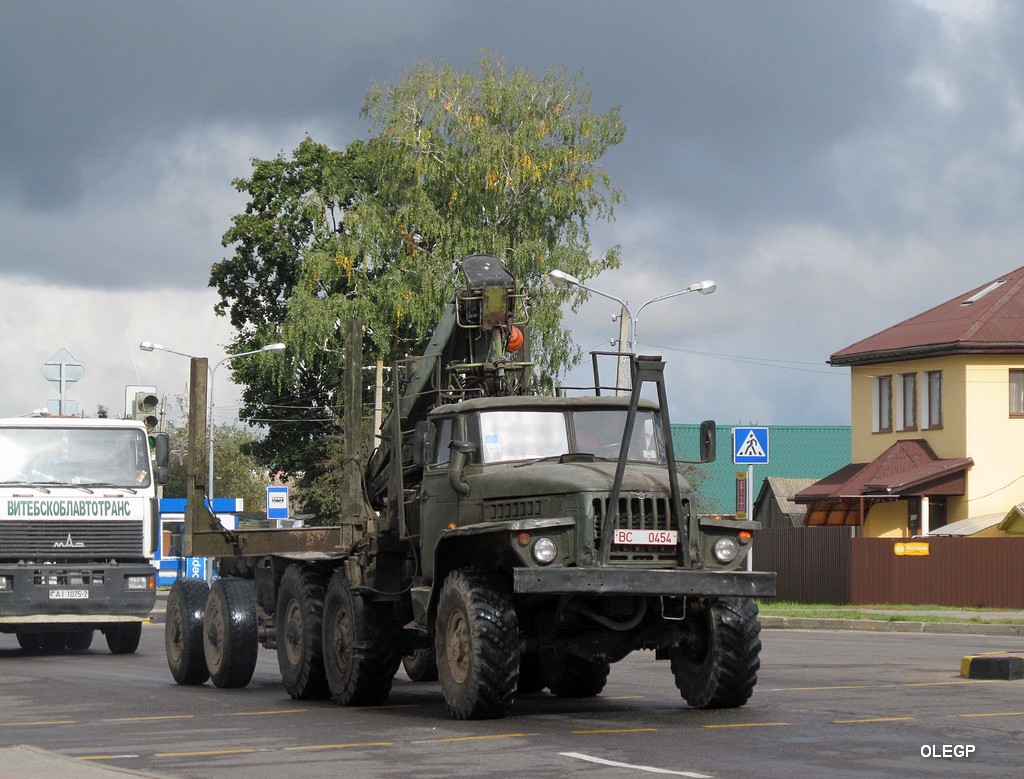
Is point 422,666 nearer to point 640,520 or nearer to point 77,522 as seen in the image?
point 640,520

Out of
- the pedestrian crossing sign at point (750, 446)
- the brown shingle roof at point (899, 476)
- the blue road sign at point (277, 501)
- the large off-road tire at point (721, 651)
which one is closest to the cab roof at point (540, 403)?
the large off-road tire at point (721, 651)

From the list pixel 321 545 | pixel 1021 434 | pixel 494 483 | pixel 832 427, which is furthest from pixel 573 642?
pixel 832 427

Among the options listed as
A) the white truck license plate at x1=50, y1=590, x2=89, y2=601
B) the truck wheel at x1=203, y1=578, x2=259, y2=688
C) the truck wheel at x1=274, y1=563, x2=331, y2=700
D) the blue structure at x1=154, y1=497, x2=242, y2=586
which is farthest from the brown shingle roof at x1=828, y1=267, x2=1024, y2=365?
the truck wheel at x1=274, y1=563, x2=331, y2=700

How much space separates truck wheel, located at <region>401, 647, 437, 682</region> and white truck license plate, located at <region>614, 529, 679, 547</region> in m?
5.25

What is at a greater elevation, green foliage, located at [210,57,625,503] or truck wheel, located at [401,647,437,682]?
green foliage, located at [210,57,625,503]

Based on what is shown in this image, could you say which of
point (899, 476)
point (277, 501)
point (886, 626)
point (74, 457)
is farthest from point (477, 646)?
point (899, 476)

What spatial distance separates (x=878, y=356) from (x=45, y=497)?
31803 millimetres

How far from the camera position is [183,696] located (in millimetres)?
16469

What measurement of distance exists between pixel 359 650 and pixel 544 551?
2.76m

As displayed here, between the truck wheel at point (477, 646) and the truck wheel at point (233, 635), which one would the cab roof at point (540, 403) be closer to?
the truck wheel at point (477, 646)

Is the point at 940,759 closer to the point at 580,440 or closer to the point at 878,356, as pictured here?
the point at 580,440

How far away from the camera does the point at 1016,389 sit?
46.5 metres

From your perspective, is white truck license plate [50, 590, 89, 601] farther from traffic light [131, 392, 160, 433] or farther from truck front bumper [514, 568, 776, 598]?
truck front bumper [514, 568, 776, 598]

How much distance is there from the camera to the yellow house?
1812 inches
